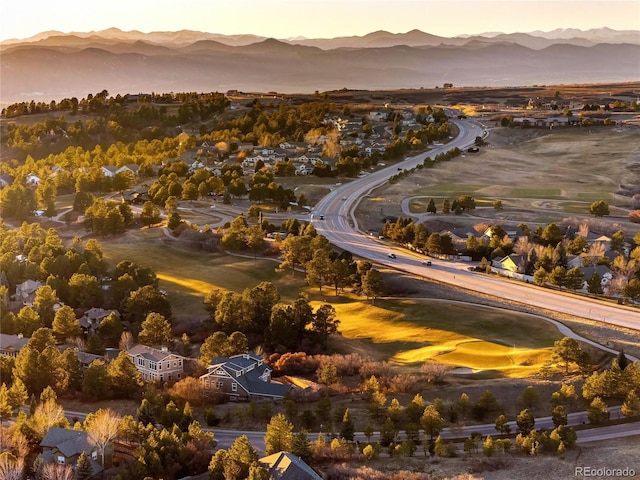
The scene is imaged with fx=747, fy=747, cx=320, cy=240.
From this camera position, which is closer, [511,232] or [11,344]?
[11,344]

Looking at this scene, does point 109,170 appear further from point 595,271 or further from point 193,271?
point 595,271

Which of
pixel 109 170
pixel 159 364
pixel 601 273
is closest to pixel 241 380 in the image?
pixel 159 364

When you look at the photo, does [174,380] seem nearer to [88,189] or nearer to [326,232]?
[326,232]

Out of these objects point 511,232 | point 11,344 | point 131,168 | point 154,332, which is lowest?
point 11,344

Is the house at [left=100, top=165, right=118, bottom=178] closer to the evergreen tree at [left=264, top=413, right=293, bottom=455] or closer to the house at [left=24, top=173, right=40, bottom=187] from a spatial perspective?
the house at [left=24, top=173, right=40, bottom=187]

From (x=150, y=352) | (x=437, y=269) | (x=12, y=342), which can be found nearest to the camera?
(x=150, y=352)

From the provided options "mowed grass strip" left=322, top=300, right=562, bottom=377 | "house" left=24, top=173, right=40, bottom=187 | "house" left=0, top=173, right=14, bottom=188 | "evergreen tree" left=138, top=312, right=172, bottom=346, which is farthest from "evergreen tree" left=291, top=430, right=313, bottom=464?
"house" left=0, top=173, right=14, bottom=188

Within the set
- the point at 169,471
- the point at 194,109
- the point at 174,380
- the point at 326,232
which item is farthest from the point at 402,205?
the point at 194,109
